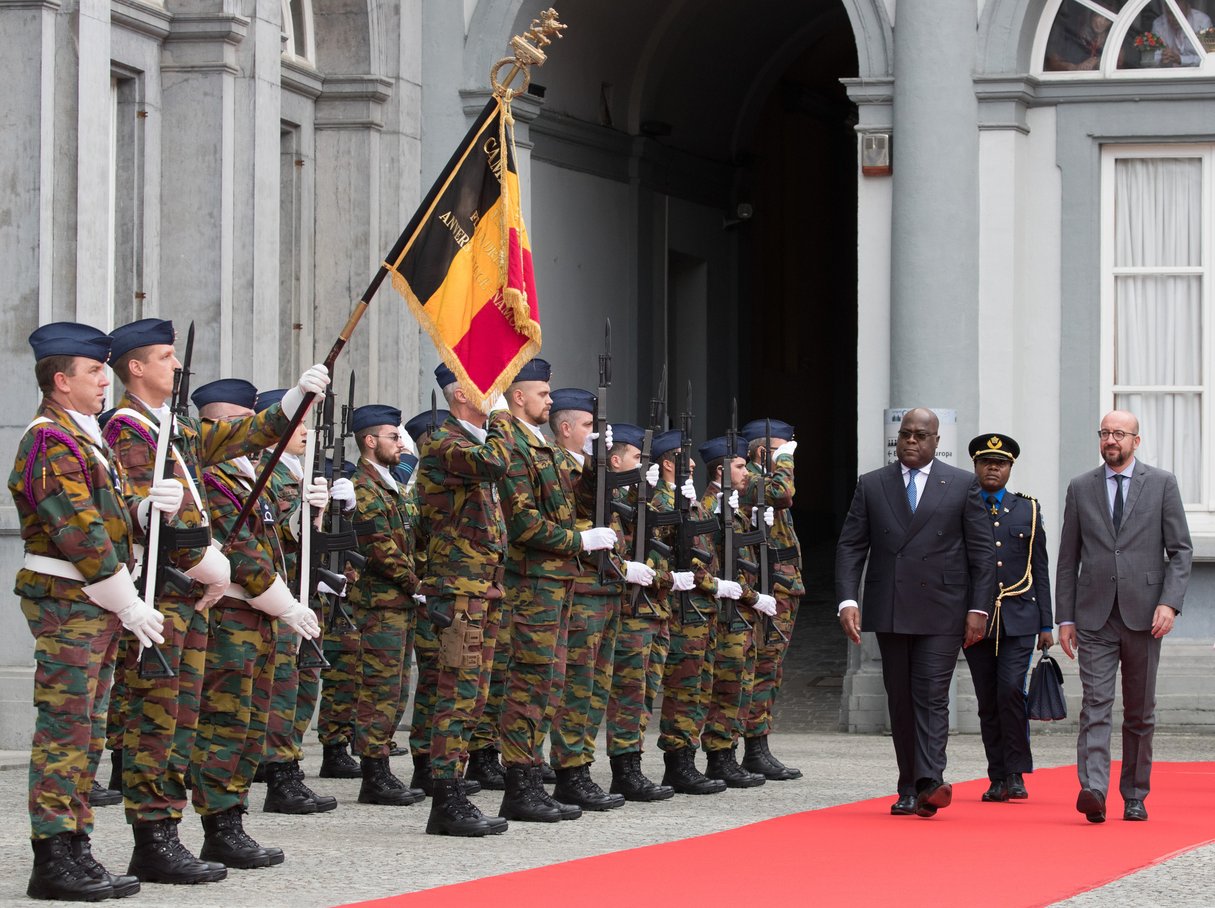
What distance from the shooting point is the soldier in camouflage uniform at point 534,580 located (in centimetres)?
926

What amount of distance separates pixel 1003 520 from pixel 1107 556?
1051 millimetres

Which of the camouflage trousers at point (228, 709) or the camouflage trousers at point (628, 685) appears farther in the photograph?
the camouflage trousers at point (628, 685)

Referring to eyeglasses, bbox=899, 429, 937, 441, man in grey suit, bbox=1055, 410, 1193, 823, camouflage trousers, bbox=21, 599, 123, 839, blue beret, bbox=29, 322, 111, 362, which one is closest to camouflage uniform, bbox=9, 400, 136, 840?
camouflage trousers, bbox=21, 599, 123, 839

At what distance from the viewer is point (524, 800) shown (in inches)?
364

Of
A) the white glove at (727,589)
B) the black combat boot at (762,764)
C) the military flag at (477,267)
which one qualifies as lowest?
the black combat boot at (762,764)

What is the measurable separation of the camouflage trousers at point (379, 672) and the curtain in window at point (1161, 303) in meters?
6.24

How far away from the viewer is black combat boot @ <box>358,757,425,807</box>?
9.99 meters

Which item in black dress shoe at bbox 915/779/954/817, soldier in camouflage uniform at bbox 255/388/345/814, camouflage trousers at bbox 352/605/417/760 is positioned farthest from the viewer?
camouflage trousers at bbox 352/605/417/760

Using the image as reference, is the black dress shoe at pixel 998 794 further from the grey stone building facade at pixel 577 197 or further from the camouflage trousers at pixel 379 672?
the grey stone building facade at pixel 577 197

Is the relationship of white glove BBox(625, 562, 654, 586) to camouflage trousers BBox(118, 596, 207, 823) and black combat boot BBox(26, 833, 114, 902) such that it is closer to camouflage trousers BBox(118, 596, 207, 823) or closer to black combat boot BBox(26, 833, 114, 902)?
camouflage trousers BBox(118, 596, 207, 823)

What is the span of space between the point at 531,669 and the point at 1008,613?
261cm

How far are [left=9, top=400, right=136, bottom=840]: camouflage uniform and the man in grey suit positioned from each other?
432 cm

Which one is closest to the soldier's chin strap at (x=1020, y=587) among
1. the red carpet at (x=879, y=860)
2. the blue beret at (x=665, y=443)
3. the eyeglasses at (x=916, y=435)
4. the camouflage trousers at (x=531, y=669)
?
the red carpet at (x=879, y=860)

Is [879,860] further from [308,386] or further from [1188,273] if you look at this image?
[1188,273]
